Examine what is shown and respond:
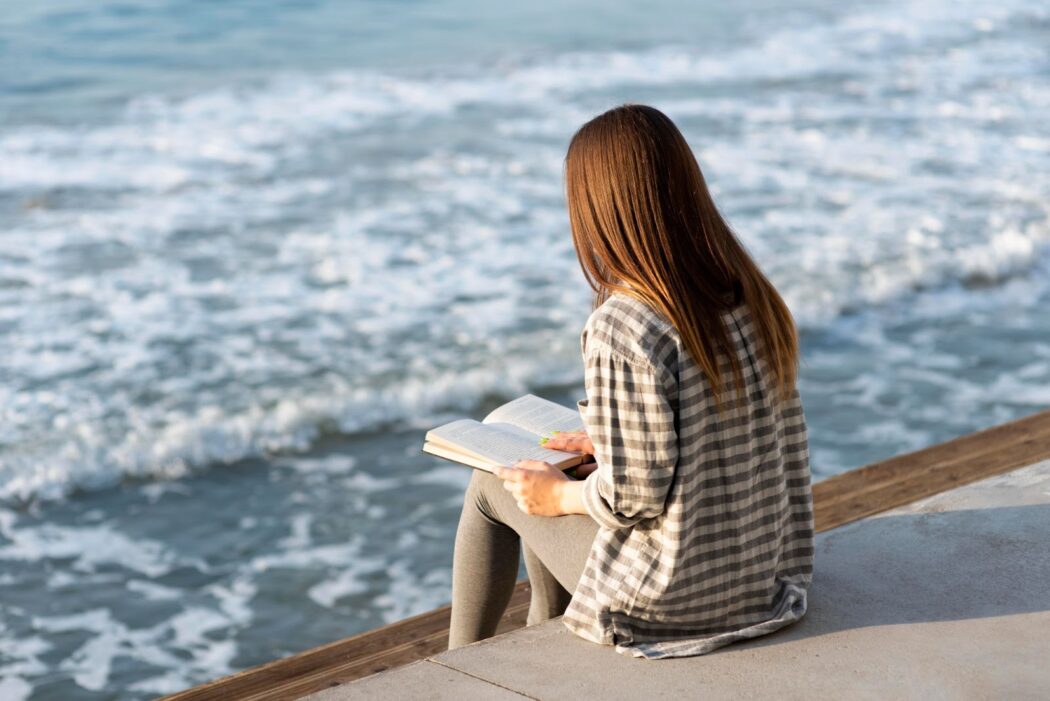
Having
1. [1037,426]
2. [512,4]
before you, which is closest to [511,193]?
[1037,426]

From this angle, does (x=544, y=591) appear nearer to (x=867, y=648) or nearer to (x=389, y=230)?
(x=867, y=648)

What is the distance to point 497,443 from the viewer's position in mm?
2488

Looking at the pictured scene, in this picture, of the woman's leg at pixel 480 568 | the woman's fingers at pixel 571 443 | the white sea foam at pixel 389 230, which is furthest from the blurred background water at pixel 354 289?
the woman's fingers at pixel 571 443

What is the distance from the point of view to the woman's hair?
212 cm

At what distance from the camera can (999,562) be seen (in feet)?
9.12

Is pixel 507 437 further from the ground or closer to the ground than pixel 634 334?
closer to the ground

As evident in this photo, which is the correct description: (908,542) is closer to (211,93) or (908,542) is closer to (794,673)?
(794,673)

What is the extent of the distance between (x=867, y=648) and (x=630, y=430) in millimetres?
705

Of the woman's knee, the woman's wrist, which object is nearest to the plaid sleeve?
the woman's wrist

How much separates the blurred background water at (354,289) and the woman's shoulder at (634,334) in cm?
210

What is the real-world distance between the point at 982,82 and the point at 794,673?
11.8m

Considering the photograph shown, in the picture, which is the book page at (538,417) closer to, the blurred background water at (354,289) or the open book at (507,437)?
the open book at (507,437)

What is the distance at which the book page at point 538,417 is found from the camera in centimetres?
260

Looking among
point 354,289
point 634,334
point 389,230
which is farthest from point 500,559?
point 389,230
